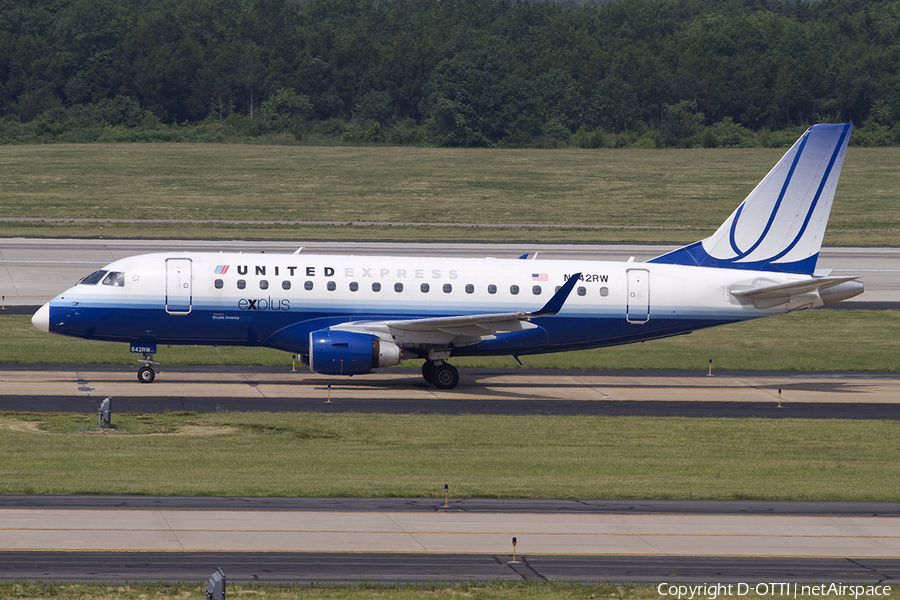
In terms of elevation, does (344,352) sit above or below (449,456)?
above

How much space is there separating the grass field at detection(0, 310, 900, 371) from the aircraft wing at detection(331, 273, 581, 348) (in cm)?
642

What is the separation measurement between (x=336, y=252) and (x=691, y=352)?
26979 millimetres

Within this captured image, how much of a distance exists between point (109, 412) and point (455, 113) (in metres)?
116

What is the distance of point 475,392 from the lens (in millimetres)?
40156

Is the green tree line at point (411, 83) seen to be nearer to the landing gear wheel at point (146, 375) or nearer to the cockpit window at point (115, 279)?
the cockpit window at point (115, 279)

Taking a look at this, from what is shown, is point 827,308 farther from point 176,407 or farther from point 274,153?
point 274,153

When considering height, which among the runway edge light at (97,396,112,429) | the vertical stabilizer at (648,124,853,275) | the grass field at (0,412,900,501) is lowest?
the grass field at (0,412,900,501)

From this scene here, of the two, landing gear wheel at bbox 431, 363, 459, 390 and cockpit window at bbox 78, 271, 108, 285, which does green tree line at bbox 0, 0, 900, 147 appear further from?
cockpit window at bbox 78, 271, 108, 285

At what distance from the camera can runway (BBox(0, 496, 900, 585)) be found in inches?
775

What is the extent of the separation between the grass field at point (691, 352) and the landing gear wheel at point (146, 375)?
4.52m

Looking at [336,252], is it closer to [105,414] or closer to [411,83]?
[105,414]

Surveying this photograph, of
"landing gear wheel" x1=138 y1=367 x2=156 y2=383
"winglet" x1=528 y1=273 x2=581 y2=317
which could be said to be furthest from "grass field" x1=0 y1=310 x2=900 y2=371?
"winglet" x1=528 y1=273 x2=581 y2=317

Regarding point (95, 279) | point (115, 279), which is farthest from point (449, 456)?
Result: point (95, 279)

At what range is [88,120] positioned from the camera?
144375 millimetres
